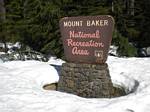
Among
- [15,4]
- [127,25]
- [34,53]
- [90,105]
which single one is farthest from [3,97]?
[127,25]

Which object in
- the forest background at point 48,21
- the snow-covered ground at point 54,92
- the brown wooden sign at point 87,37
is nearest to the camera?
the snow-covered ground at point 54,92

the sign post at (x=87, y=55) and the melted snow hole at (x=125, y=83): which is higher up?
the sign post at (x=87, y=55)

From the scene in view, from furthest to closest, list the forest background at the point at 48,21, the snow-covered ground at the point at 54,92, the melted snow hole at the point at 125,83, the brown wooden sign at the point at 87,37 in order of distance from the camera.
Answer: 1. the forest background at the point at 48,21
2. the melted snow hole at the point at 125,83
3. the brown wooden sign at the point at 87,37
4. the snow-covered ground at the point at 54,92

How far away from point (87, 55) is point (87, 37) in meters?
0.46

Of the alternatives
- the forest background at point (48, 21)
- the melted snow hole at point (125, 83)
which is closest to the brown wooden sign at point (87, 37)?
the melted snow hole at point (125, 83)

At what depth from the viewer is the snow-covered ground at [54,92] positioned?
762 cm

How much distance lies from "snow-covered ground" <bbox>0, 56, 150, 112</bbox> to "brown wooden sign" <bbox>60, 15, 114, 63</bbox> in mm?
1148

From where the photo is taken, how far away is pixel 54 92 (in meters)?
9.02

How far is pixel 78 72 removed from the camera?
952cm

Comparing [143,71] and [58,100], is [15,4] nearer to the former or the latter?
[143,71]

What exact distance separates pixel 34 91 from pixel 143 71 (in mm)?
3759

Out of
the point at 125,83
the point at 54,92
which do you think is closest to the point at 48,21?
the point at 125,83

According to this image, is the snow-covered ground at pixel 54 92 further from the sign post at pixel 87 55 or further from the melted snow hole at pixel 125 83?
the sign post at pixel 87 55

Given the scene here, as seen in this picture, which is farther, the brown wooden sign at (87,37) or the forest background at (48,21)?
the forest background at (48,21)
